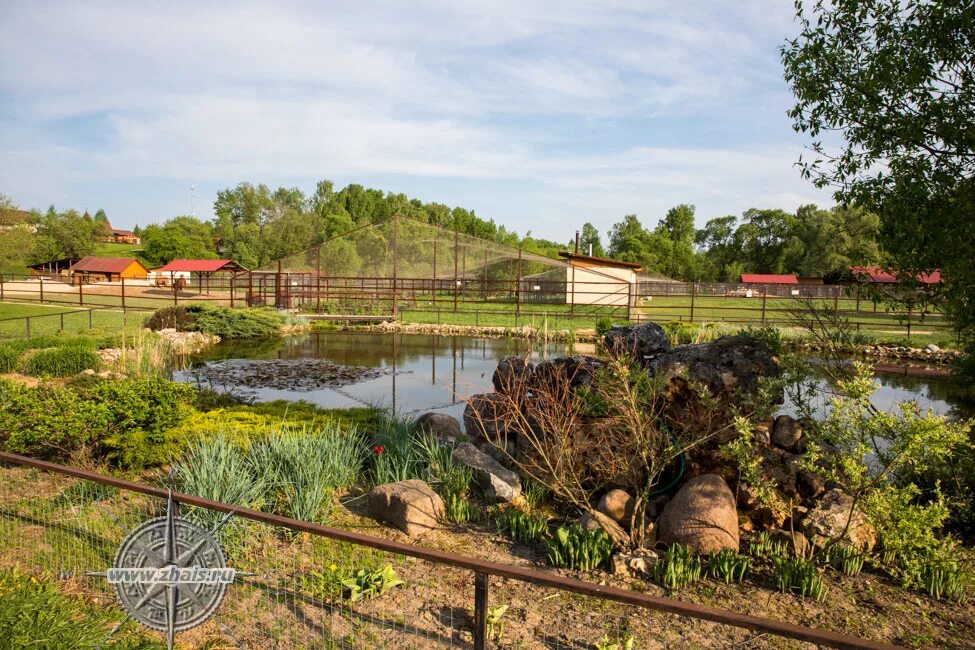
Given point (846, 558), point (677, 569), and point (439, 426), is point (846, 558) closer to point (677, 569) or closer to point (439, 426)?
point (677, 569)

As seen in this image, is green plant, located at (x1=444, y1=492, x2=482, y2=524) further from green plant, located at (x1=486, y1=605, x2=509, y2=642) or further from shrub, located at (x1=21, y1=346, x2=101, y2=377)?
shrub, located at (x1=21, y1=346, x2=101, y2=377)

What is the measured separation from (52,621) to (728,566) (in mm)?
3827

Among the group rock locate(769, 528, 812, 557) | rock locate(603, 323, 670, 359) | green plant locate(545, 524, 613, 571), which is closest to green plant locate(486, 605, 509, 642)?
green plant locate(545, 524, 613, 571)

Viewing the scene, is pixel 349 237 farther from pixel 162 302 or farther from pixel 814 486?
pixel 814 486

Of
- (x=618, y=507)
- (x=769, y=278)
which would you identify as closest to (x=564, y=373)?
(x=618, y=507)

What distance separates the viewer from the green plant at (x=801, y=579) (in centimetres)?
402

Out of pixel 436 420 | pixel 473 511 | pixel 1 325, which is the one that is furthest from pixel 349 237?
pixel 473 511

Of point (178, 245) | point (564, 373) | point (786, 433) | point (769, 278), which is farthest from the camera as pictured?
point (178, 245)

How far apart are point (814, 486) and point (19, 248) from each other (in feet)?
120

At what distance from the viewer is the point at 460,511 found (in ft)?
17.3

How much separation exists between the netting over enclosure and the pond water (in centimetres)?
553

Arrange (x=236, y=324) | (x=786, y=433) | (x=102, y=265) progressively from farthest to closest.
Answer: (x=102, y=265) → (x=236, y=324) → (x=786, y=433)

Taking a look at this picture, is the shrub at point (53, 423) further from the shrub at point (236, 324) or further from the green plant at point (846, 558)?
the shrub at point (236, 324)

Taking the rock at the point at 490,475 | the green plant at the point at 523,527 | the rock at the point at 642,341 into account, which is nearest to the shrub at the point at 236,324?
the rock at the point at 490,475
